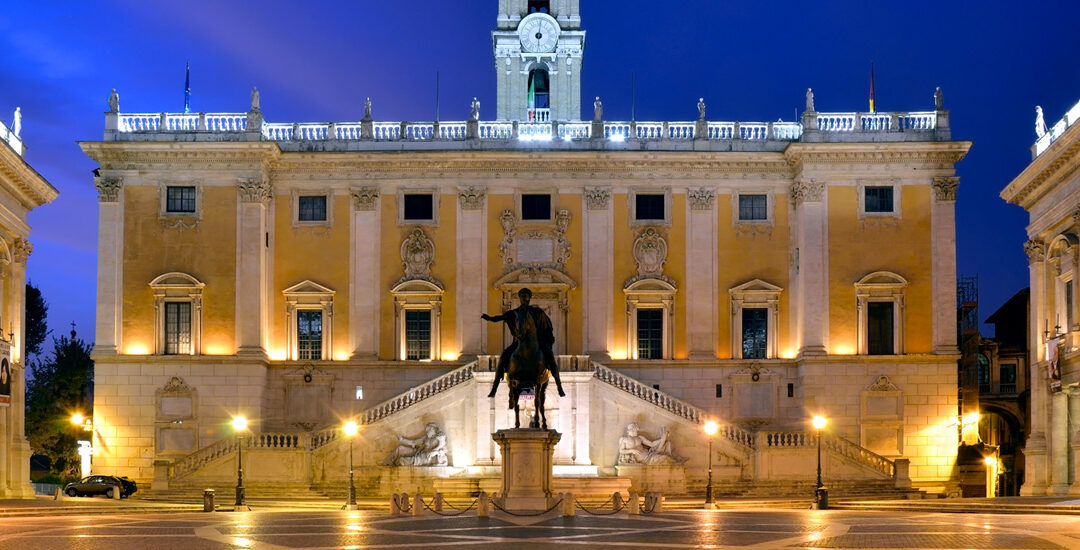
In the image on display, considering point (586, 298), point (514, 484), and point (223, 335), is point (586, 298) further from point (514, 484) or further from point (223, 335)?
point (514, 484)

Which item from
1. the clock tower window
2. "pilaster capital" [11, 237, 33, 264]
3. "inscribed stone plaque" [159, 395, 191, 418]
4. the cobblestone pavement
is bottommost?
the cobblestone pavement

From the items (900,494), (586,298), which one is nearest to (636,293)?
(586,298)

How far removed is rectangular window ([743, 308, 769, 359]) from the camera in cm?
5766

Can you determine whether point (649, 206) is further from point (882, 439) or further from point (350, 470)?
point (350, 470)

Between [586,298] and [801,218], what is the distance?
890 cm

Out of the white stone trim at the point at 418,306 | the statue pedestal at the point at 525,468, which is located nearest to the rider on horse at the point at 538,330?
the statue pedestal at the point at 525,468

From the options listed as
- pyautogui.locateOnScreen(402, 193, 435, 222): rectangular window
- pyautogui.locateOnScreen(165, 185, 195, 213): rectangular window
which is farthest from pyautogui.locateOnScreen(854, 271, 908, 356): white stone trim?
pyautogui.locateOnScreen(165, 185, 195, 213): rectangular window

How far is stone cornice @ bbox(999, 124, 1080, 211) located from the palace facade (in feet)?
16.2

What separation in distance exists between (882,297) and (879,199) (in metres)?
3.83

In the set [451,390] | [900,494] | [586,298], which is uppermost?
[586,298]

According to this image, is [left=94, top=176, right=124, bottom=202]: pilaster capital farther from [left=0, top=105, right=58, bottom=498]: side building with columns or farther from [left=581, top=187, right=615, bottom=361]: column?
[left=581, top=187, right=615, bottom=361]: column

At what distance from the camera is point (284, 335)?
57719 millimetres

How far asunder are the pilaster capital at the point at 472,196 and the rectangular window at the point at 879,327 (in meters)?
15.5

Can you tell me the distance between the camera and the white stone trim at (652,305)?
57.4m
